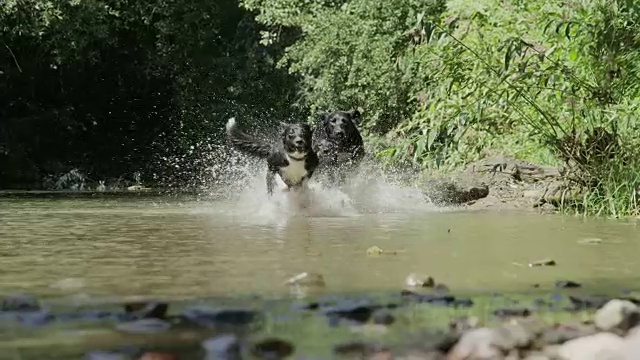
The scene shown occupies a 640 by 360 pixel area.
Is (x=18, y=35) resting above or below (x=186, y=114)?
above

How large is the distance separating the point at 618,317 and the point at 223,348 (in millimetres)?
1015

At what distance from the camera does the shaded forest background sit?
693 cm

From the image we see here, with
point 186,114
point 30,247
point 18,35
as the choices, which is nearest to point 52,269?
point 30,247

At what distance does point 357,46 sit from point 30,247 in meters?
11.3

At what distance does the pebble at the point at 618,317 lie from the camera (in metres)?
2.28

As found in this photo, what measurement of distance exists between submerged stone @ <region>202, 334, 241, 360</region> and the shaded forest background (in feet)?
15.6

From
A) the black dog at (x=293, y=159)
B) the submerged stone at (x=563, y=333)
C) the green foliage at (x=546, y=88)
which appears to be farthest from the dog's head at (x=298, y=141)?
the submerged stone at (x=563, y=333)

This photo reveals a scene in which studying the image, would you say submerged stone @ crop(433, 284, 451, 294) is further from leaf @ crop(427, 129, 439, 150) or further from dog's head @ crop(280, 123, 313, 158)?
dog's head @ crop(280, 123, 313, 158)

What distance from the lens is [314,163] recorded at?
27.5ft

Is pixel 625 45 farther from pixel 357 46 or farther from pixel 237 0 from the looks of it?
pixel 237 0

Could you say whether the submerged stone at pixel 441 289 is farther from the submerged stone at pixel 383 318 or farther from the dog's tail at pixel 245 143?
the dog's tail at pixel 245 143

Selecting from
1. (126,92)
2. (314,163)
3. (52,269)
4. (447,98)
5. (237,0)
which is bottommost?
(52,269)

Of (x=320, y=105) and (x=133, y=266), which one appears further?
(x=320, y=105)

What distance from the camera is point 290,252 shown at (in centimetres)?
425
